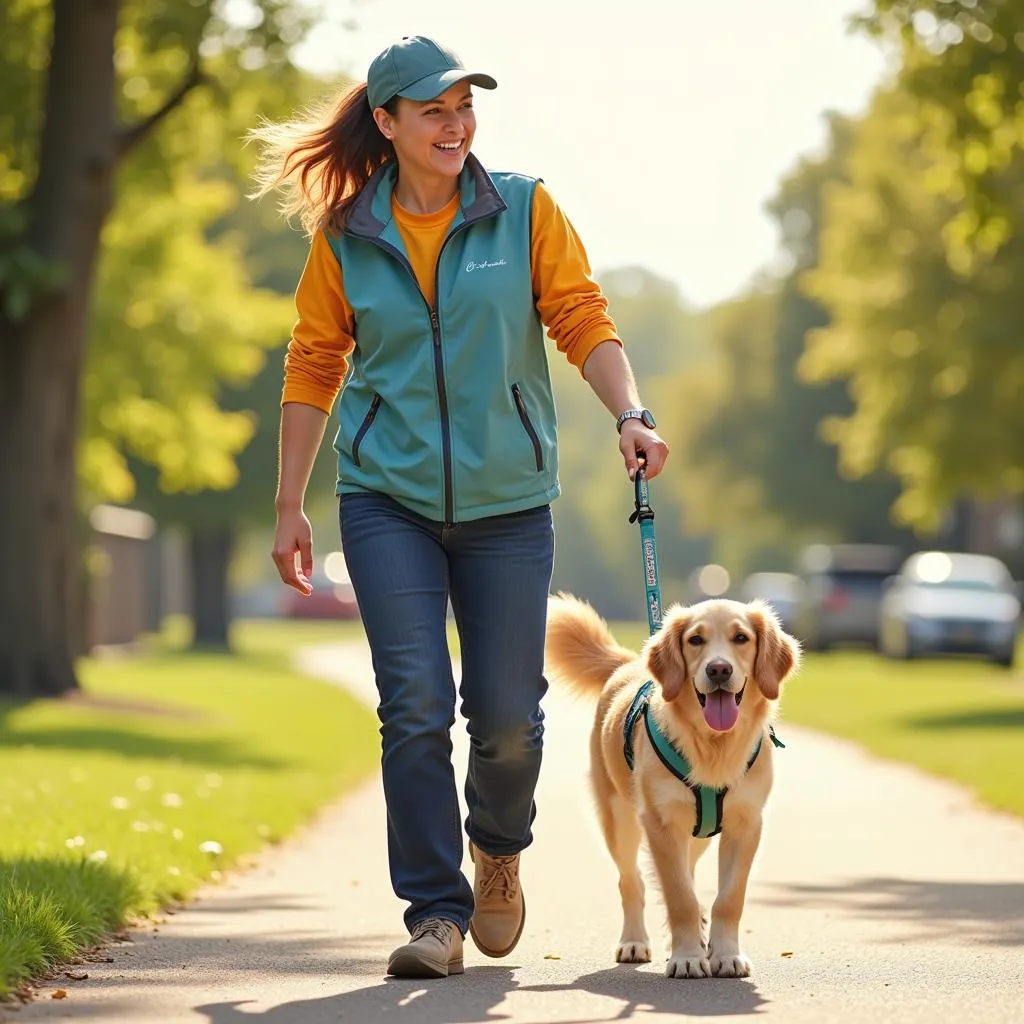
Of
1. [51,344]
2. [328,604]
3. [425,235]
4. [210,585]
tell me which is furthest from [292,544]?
[328,604]

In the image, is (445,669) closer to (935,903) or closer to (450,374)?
(450,374)

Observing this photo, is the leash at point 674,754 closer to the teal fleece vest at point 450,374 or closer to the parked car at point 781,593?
the teal fleece vest at point 450,374

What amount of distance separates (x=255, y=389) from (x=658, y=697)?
123 feet

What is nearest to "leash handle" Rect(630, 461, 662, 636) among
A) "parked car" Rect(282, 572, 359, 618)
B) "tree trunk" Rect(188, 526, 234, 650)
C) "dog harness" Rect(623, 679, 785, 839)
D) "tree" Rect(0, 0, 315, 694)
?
"dog harness" Rect(623, 679, 785, 839)

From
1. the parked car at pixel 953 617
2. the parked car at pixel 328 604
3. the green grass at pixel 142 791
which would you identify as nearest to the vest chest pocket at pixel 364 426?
the green grass at pixel 142 791

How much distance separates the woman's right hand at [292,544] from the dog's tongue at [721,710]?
1.20 m

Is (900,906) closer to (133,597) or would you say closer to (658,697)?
(658,697)

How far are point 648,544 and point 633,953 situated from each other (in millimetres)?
1272

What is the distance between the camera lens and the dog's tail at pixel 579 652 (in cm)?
740

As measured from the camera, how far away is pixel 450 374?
6.06 metres

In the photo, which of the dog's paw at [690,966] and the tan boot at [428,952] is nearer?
the tan boot at [428,952]

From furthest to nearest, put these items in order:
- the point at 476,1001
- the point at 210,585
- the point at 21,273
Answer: the point at 210,585 → the point at 21,273 → the point at 476,1001

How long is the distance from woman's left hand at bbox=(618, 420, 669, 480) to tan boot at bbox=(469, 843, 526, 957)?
1.22 meters

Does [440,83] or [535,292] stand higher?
[440,83]
